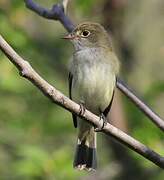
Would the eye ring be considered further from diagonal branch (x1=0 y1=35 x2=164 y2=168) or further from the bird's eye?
diagonal branch (x1=0 y1=35 x2=164 y2=168)

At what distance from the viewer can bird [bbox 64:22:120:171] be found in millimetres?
5387

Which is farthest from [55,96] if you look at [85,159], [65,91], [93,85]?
[65,91]

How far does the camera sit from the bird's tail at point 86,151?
5.52 m

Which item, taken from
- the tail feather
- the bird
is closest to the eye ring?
the bird

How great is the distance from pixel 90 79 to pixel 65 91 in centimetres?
334

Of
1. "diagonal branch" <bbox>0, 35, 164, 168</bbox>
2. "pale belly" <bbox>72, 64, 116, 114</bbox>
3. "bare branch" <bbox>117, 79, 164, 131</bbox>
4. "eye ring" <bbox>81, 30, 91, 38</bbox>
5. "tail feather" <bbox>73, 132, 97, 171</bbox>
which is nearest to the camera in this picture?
"diagonal branch" <bbox>0, 35, 164, 168</bbox>

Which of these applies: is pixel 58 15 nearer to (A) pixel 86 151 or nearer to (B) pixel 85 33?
(B) pixel 85 33

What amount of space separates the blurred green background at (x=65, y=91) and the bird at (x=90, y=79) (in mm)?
720

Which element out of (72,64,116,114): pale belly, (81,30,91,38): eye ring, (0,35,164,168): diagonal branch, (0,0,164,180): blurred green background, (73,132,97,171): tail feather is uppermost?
(0,0,164,180): blurred green background

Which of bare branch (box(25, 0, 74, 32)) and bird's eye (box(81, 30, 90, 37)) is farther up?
bird's eye (box(81, 30, 90, 37))

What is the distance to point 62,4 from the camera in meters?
5.46

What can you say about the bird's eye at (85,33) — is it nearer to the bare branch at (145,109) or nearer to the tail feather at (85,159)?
the tail feather at (85,159)

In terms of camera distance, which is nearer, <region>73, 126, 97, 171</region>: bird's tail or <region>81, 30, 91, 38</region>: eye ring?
<region>73, 126, 97, 171</region>: bird's tail

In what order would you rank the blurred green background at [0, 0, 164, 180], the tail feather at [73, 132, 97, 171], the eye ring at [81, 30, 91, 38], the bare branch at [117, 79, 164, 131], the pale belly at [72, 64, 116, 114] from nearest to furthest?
the bare branch at [117, 79, 164, 131] → the pale belly at [72, 64, 116, 114] → the tail feather at [73, 132, 97, 171] → the eye ring at [81, 30, 91, 38] → the blurred green background at [0, 0, 164, 180]
